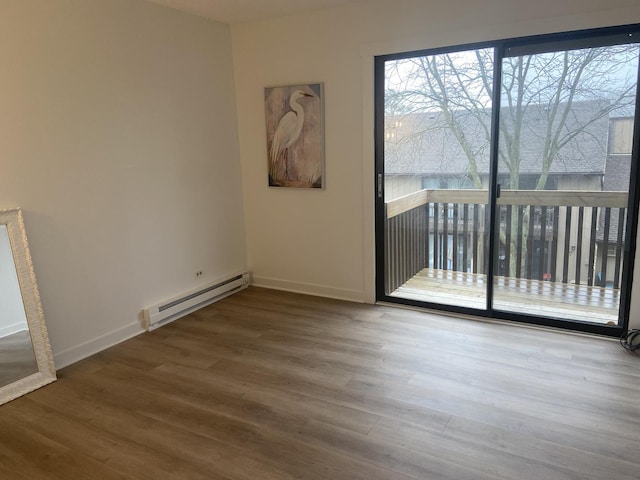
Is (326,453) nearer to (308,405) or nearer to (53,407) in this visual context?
(308,405)

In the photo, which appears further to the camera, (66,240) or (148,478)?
(66,240)

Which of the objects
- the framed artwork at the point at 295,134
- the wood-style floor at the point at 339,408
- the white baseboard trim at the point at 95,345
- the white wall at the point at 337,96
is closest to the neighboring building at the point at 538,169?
the white wall at the point at 337,96

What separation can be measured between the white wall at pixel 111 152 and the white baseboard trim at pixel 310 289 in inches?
23.1

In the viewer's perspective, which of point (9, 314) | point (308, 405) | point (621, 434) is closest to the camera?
point (621, 434)

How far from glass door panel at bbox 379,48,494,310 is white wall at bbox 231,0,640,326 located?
18 centimetres

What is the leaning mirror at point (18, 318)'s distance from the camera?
2.69m

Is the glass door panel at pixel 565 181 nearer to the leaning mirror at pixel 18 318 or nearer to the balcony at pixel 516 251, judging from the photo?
the balcony at pixel 516 251

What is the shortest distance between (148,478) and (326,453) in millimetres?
802

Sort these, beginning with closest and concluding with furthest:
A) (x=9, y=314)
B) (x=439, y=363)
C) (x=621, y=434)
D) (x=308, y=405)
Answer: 1. (x=621, y=434)
2. (x=308, y=405)
3. (x=9, y=314)
4. (x=439, y=363)

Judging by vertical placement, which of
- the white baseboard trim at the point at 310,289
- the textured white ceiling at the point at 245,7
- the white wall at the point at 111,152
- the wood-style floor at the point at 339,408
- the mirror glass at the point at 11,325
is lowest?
the wood-style floor at the point at 339,408

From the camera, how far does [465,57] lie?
346cm

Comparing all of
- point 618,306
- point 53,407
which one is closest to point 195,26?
point 53,407

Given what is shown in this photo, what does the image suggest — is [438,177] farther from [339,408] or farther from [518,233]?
[339,408]

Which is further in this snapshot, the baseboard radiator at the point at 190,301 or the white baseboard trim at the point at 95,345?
the baseboard radiator at the point at 190,301
